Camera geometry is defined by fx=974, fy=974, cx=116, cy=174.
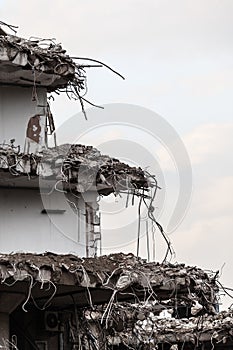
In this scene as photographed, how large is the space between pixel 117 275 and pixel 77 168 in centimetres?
252

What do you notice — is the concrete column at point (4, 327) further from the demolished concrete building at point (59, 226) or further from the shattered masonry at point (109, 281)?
the shattered masonry at point (109, 281)


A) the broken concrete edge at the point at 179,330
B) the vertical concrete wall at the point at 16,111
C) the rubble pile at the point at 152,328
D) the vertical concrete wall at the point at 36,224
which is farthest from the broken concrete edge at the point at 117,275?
the broken concrete edge at the point at 179,330

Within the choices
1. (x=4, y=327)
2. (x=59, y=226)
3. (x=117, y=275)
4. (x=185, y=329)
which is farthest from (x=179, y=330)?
(x=117, y=275)

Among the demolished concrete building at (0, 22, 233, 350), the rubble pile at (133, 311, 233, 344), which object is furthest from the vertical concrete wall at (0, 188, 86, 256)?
the rubble pile at (133, 311, 233, 344)

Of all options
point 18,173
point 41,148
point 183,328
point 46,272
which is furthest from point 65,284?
point 183,328

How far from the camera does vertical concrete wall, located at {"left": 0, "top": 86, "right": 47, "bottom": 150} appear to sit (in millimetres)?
18578

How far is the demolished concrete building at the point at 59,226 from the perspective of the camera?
52.9 ft

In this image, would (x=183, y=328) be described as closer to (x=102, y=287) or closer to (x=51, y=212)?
(x=51, y=212)

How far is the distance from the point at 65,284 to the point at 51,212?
318 centimetres

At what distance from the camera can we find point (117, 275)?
51.9 feet

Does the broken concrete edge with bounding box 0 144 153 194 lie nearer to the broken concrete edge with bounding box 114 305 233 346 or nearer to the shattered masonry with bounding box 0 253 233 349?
the shattered masonry with bounding box 0 253 233 349

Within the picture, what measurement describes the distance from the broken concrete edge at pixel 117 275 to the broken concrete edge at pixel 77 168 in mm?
1761

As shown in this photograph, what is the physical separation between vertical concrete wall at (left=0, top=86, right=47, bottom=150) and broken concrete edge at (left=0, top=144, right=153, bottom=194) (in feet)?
3.48

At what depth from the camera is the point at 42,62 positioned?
1798 centimetres
